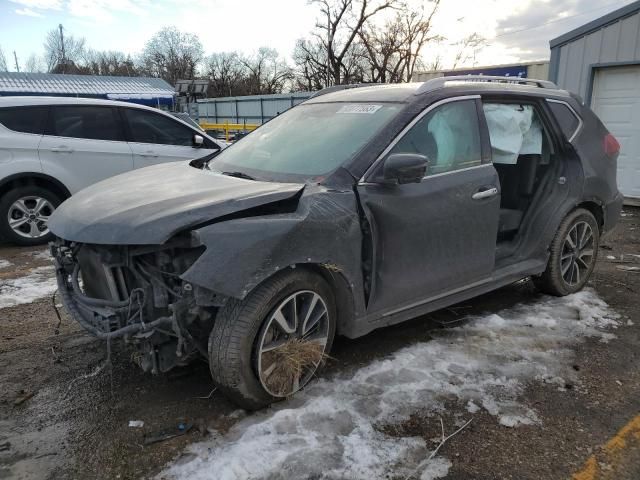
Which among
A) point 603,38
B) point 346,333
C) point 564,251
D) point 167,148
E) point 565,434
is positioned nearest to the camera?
point 565,434

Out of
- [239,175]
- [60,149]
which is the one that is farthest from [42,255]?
[239,175]

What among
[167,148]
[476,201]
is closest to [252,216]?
[476,201]

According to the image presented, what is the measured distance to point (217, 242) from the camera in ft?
8.13

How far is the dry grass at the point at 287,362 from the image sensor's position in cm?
279

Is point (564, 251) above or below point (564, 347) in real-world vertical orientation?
above

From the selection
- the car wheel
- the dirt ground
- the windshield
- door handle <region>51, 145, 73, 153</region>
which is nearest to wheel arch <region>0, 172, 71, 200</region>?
door handle <region>51, 145, 73, 153</region>

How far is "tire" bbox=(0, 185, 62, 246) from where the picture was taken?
625cm

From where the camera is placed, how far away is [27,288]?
489 centimetres

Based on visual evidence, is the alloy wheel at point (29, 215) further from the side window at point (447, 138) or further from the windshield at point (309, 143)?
the side window at point (447, 138)

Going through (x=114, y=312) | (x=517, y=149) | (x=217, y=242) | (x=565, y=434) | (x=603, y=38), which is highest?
(x=603, y=38)

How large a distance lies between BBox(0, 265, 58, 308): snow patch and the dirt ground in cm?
56

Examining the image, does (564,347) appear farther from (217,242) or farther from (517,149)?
(217,242)

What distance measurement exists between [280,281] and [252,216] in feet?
1.23

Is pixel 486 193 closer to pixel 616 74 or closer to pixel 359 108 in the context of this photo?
pixel 359 108
